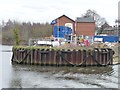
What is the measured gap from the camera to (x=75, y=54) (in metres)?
33.3

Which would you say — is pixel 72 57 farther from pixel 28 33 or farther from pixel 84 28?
pixel 28 33

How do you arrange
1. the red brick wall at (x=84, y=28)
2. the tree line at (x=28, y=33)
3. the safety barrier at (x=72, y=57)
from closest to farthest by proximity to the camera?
the safety barrier at (x=72, y=57) → the red brick wall at (x=84, y=28) → the tree line at (x=28, y=33)

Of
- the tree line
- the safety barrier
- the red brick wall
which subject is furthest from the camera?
the tree line

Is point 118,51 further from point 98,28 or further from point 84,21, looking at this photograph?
point 98,28

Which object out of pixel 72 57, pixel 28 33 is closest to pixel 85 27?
pixel 28 33

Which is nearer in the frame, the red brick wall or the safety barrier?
the safety barrier

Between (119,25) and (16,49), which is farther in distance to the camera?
(119,25)

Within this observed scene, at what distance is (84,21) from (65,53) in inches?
1371

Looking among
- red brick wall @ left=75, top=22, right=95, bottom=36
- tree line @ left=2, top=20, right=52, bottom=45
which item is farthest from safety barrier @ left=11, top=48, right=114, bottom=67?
tree line @ left=2, top=20, right=52, bottom=45

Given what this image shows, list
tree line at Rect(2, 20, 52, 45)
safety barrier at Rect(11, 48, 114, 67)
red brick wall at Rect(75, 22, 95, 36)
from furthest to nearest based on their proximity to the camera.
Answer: tree line at Rect(2, 20, 52, 45) → red brick wall at Rect(75, 22, 95, 36) → safety barrier at Rect(11, 48, 114, 67)

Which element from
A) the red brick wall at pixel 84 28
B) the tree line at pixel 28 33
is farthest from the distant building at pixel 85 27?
the tree line at pixel 28 33

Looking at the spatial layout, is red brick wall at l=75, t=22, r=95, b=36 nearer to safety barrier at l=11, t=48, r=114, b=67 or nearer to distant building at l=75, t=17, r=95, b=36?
distant building at l=75, t=17, r=95, b=36

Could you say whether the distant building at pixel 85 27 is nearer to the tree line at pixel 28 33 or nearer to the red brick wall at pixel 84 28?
the red brick wall at pixel 84 28

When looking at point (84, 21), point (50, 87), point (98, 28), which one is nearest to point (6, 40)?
point (98, 28)
